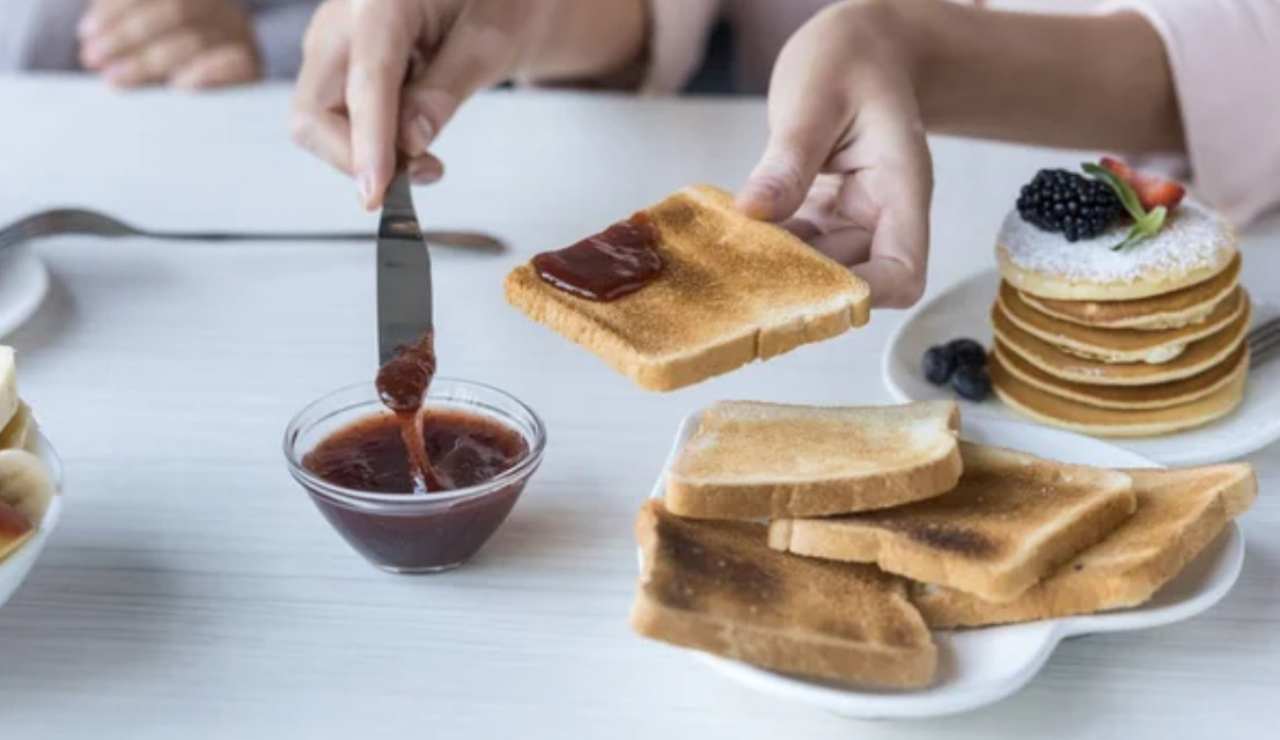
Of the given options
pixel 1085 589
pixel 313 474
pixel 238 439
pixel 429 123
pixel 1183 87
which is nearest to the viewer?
pixel 1085 589

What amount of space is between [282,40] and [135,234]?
1.13m

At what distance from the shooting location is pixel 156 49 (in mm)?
2316

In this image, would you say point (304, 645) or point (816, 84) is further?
point (816, 84)

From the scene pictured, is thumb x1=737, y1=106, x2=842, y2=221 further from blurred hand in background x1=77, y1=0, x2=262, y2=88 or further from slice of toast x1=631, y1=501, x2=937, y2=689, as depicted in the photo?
blurred hand in background x1=77, y1=0, x2=262, y2=88

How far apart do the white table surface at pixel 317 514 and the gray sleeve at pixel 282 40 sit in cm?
67

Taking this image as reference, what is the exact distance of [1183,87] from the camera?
6.14 ft

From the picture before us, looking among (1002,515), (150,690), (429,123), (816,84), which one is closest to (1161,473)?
(1002,515)

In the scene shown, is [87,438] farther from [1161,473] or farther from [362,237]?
[1161,473]

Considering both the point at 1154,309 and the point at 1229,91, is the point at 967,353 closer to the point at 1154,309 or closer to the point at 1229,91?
the point at 1154,309

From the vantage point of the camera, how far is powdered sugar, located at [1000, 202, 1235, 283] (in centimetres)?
141

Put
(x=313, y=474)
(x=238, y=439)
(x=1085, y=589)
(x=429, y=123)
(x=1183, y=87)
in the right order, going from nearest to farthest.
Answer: (x=1085, y=589)
(x=313, y=474)
(x=238, y=439)
(x=429, y=123)
(x=1183, y=87)

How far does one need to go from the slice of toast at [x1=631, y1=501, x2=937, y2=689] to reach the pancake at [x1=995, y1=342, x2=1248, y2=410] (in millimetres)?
428

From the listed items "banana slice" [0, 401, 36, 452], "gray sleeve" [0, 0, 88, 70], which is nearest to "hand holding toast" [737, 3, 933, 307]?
"banana slice" [0, 401, 36, 452]

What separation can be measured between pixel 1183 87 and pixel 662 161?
0.60 m
